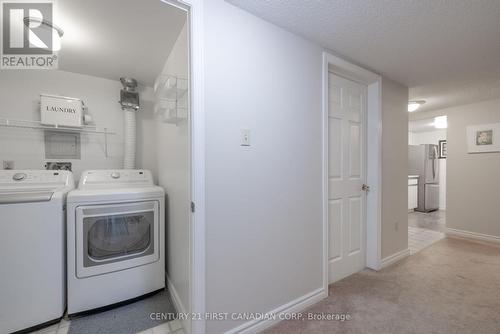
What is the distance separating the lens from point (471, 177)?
3.44m

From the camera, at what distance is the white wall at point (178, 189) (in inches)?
57.6

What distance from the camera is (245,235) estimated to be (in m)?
1.46

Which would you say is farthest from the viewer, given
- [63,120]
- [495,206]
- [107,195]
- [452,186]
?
[452,186]

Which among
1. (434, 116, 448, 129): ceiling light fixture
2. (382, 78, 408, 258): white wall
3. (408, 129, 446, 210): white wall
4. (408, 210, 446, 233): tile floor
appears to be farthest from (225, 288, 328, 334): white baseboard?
(408, 129, 446, 210): white wall

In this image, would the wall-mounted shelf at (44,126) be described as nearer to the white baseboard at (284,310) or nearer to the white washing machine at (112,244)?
the white washing machine at (112,244)

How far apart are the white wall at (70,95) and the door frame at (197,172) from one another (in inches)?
67.4

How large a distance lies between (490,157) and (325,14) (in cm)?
370

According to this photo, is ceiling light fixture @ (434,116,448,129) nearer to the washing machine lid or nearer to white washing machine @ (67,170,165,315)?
white washing machine @ (67,170,165,315)

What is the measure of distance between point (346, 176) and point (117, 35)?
7.90 ft

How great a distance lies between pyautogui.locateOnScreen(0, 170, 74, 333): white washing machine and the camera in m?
1.41

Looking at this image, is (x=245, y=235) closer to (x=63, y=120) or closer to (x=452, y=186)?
(x=63, y=120)

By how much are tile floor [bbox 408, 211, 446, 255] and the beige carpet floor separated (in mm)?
526

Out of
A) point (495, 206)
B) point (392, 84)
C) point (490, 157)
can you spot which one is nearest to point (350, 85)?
point (392, 84)

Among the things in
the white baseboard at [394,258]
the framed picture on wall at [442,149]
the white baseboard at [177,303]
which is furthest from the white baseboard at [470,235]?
the white baseboard at [177,303]
